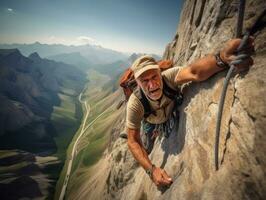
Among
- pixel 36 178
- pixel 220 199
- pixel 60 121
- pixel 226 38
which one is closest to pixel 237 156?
pixel 220 199

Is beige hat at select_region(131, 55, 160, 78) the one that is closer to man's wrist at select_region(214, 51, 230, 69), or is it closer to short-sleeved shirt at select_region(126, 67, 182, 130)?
short-sleeved shirt at select_region(126, 67, 182, 130)

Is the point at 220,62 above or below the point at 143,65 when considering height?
below

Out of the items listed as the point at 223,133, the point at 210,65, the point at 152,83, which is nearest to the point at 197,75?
the point at 210,65

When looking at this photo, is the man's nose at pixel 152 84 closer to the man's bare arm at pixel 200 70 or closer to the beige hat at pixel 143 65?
the beige hat at pixel 143 65

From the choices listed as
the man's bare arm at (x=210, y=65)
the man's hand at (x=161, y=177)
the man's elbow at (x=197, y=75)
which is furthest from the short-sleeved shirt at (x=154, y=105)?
the man's hand at (x=161, y=177)

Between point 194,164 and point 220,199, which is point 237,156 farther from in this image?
point 194,164

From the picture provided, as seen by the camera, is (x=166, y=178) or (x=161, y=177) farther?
(x=161, y=177)

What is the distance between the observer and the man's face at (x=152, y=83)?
6.90 m

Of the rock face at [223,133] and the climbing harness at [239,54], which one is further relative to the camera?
the climbing harness at [239,54]

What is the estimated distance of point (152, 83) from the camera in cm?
688

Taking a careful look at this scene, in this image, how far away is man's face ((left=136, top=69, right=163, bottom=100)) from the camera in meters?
6.90

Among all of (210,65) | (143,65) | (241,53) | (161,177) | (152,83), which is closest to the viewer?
(241,53)

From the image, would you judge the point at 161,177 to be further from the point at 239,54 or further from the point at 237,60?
the point at 239,54

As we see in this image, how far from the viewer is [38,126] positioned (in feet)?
563
